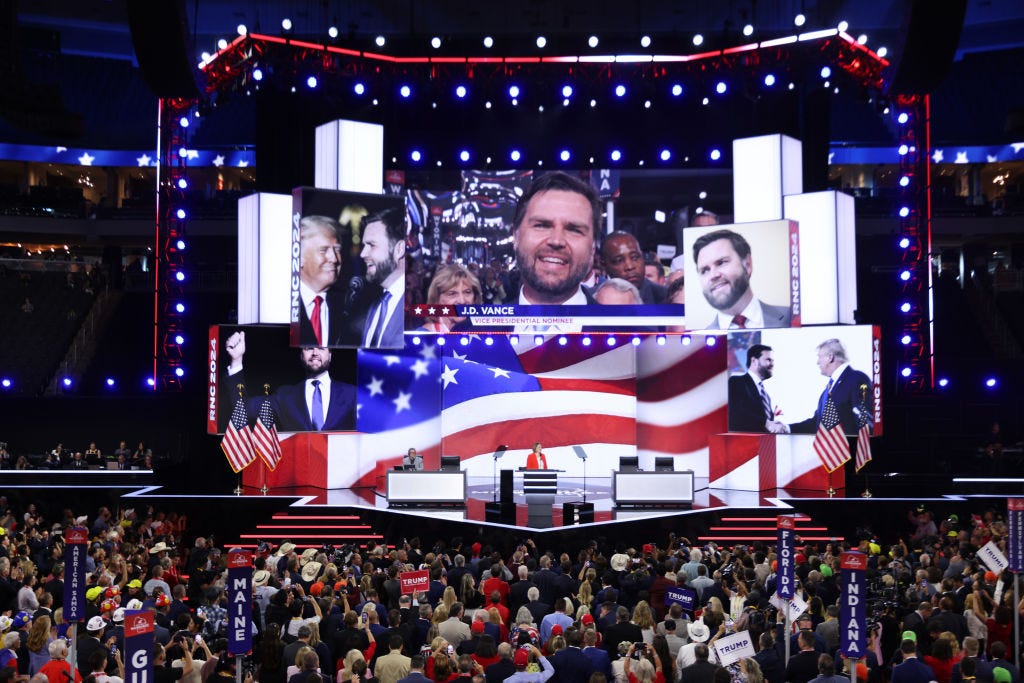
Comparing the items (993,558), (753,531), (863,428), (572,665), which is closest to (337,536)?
(753,531)

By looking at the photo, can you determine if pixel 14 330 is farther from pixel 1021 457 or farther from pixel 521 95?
pixel 1021 457

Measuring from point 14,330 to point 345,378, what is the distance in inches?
556

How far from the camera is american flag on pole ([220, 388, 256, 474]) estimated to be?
24453mm

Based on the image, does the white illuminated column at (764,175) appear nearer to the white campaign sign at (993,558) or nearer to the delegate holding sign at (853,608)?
the white campaign sign at (993,558)

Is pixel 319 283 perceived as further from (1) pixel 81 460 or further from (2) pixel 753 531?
(2) pixel 753 531

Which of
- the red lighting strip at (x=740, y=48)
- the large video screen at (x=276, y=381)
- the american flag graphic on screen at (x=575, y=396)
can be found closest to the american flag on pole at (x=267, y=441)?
the large video screen at (x=276, y=381)

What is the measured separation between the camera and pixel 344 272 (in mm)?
25125

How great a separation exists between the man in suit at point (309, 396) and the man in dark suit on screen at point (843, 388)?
10.6 metres

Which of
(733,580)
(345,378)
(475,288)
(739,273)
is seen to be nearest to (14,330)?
(345,378)

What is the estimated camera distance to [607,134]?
1075 inches

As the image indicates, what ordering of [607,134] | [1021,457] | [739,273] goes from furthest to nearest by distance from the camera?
[1021,457], [607,134], [739,273]

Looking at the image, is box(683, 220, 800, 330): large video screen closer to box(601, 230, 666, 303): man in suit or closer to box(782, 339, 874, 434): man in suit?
box(782, 339, 874, 434): man in suit

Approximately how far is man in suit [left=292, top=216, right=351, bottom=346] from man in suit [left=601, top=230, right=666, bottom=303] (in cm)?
610

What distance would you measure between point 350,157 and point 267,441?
675cm
